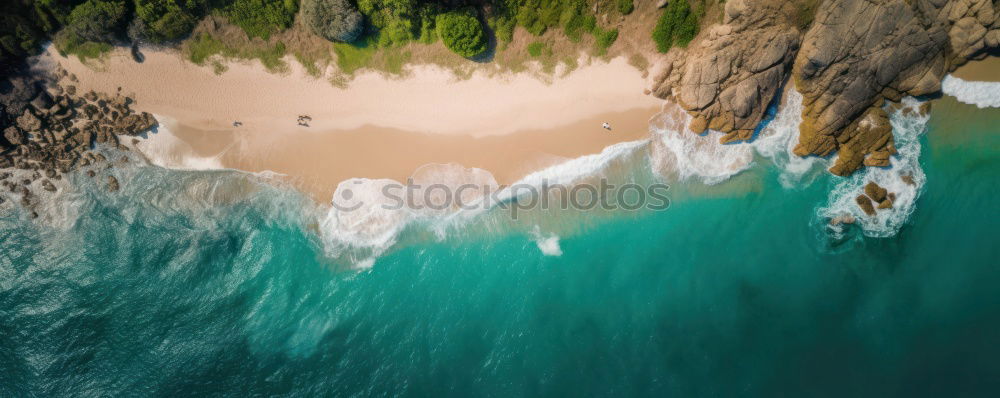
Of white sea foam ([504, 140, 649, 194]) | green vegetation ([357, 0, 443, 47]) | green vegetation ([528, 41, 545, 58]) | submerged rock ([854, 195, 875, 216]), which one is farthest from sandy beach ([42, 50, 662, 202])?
submerged rock ([854, 195, 875, 216])

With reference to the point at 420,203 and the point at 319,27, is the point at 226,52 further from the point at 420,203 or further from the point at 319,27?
the point at 420,203

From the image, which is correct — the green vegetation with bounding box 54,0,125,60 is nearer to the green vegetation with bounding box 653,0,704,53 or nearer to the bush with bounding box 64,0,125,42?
the bush with bounding box 64,0,125,42

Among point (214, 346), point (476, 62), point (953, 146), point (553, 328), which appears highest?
point (476, 62)

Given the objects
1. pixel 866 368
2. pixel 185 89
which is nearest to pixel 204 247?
pixel 185 89

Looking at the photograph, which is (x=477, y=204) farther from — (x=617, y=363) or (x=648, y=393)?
(x=648, y=393)

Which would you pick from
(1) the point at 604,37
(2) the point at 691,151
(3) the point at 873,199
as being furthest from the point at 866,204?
(1) the point at 604,37

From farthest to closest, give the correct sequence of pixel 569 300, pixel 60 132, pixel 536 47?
pixel 569 300
pixel 60 132
pixel 536 47
